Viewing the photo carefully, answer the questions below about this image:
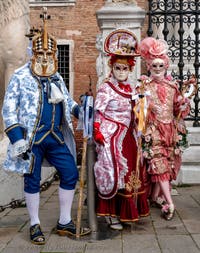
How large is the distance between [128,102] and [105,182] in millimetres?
869

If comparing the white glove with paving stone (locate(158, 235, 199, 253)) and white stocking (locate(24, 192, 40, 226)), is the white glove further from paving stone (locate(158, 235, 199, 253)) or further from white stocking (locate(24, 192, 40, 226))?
paving stone (locate(158, 235, 199, 253))

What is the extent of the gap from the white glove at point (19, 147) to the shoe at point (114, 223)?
4.10 ft

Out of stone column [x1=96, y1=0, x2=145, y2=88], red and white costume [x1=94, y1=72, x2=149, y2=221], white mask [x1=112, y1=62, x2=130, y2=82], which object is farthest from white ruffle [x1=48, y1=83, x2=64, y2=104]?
stone column [x1=96, y1=0, x2=145, y2=88]

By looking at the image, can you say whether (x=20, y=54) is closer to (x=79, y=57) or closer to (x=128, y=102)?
(x=128, y=102)

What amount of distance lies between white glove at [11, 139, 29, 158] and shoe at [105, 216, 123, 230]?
1249mm

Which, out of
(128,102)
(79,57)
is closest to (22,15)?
(128,102)

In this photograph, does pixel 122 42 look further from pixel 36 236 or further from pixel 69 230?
pixel 36 236

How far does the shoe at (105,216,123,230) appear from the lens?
4770 mm

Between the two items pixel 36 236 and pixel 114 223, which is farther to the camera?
pixel 114 223

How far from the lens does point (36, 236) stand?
4.36 metres

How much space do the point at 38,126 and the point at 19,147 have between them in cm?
33

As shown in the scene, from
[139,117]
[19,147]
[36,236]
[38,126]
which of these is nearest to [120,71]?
[139,117]

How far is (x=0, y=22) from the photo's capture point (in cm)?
601

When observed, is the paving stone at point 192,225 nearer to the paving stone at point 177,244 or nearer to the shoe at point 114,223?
the paving stone at point 177,244
